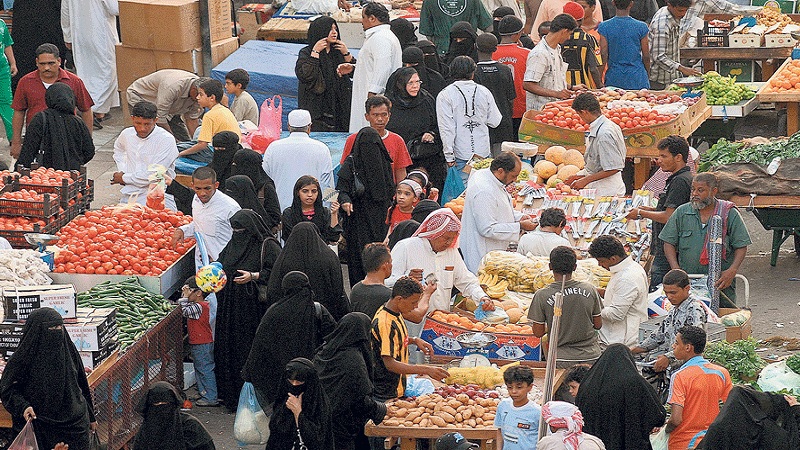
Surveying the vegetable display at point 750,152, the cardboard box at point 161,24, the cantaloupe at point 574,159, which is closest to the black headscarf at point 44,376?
the cantaloupe at point 574,159

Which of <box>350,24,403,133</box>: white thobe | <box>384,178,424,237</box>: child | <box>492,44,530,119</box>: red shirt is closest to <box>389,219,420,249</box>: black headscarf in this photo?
<box>384,178,424,237</box>: child

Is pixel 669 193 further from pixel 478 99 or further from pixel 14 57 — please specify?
pixel 14 57

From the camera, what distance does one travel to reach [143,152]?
1156cm

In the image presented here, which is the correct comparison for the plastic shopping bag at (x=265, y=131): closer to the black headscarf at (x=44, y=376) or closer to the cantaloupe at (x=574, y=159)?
the cantaloupe at (x=574, y=159)

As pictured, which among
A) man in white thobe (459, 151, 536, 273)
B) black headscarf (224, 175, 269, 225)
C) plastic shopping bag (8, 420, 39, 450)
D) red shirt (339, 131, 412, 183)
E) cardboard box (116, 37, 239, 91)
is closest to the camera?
plastic shopping bag (8, 420, 39, 450)

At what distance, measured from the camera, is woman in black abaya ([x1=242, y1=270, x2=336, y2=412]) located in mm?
8531

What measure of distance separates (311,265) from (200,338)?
3.64 feet

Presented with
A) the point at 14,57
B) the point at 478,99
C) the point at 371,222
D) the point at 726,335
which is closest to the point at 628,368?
the point at 726,335

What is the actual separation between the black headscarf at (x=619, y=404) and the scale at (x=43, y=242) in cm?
419

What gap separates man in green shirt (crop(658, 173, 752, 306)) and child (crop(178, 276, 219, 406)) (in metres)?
3.31

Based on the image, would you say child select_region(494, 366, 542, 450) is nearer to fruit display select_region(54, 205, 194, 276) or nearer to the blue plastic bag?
fruit display select_region(54, 205, 194, 276)

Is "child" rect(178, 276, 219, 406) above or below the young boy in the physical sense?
below

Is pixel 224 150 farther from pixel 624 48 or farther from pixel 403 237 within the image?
pixel 624 48

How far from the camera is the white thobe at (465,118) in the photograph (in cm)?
1215
